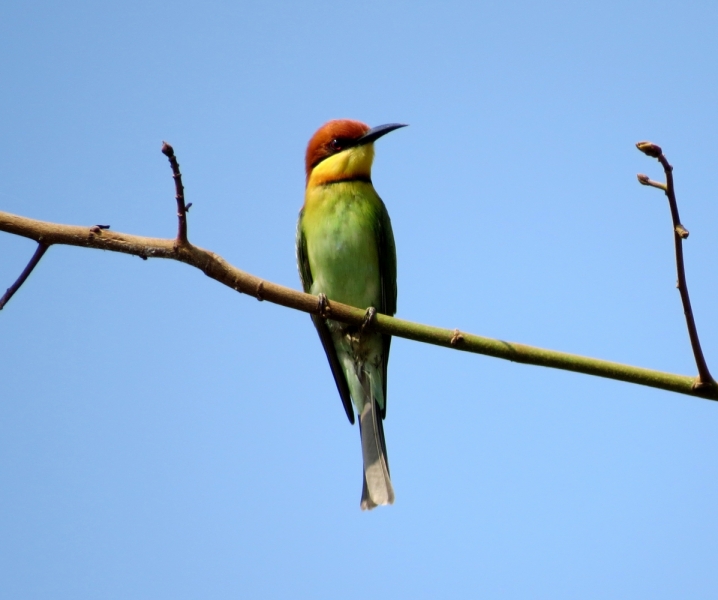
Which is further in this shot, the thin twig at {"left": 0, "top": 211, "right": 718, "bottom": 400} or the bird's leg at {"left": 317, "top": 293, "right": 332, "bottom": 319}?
the bird's leg at {"left": 317, "top": 293, "right": 332, "bottom": 319}

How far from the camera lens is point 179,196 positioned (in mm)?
2154

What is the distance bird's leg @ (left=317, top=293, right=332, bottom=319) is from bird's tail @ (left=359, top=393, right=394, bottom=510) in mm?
1385

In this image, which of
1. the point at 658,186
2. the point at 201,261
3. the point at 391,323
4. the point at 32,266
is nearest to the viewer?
the point at 658,186

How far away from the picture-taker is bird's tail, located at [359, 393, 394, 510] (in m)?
3.87

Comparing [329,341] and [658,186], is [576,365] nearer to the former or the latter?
[658,186]

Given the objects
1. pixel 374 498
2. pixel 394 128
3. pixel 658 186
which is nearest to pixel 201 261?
pixel 658 186

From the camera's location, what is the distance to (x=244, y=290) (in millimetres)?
2395

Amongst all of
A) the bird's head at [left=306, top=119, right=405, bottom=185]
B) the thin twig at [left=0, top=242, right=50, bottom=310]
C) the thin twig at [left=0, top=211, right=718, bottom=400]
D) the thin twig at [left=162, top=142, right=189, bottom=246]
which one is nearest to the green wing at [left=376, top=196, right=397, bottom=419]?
the bird's head at [left=306, top=119, right=405, bottom=185]

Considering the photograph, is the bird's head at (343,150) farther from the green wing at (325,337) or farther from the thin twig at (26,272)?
the thin twig at (26,272)

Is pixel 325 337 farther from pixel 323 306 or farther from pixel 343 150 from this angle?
pixel 323 306

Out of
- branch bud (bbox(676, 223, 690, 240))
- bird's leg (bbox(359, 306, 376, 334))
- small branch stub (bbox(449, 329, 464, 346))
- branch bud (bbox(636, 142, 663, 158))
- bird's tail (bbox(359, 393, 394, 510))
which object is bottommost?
bird's tail (bbox(359, 393, 394, 510))

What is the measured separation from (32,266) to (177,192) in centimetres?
42

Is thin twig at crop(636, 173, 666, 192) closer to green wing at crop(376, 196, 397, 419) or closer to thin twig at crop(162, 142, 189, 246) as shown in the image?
thin twig at crop(162, 142, 189, 246)

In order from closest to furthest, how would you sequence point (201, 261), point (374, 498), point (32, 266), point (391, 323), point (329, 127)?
1. point (32, 266)
2. point (201, 261)
3. point (391, 323)
4. point (374, 498)
5. point (329, 127)
